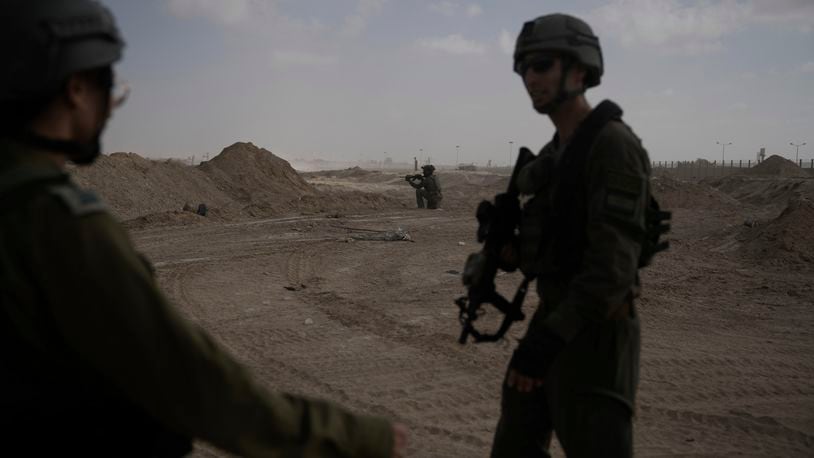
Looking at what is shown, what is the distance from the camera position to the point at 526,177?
268 centimetres

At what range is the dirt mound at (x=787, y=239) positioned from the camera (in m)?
11.9

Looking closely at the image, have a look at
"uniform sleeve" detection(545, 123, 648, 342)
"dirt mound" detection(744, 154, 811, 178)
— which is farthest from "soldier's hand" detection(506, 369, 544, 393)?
"dirt mound" detection(744, 154, 811, 178)

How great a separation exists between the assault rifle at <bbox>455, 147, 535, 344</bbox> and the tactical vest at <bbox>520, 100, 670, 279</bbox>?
206 millimetres

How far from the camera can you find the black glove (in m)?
2.35

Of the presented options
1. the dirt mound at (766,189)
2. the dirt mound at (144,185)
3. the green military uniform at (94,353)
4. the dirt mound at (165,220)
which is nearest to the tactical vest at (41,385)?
the green military uniform at (94,353)

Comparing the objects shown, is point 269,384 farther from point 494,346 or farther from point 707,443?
point 707,443

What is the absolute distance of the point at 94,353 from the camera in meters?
1.17

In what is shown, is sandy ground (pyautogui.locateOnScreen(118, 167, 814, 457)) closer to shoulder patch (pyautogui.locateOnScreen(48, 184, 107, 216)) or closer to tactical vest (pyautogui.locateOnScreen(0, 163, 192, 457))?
tactical vest (pyautogui.locateOnScreen(0, 163, 192, 457))

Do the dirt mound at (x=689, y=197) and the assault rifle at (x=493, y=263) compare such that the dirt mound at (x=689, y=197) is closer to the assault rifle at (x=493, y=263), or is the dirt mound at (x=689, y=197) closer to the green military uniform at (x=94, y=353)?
the assault rifle at (x=493, y=263)

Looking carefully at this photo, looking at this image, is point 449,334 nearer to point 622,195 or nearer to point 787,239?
point 622,195

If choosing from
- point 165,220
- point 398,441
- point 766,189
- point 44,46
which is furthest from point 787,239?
point 766,189

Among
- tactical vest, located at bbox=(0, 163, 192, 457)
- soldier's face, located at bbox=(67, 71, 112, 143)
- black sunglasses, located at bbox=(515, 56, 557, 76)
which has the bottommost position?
tactical vest, located at bbox=(0, 163, 192, 457)

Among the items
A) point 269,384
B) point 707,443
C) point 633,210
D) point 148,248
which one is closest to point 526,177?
point 633,210

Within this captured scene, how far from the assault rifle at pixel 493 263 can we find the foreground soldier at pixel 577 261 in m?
0.16
